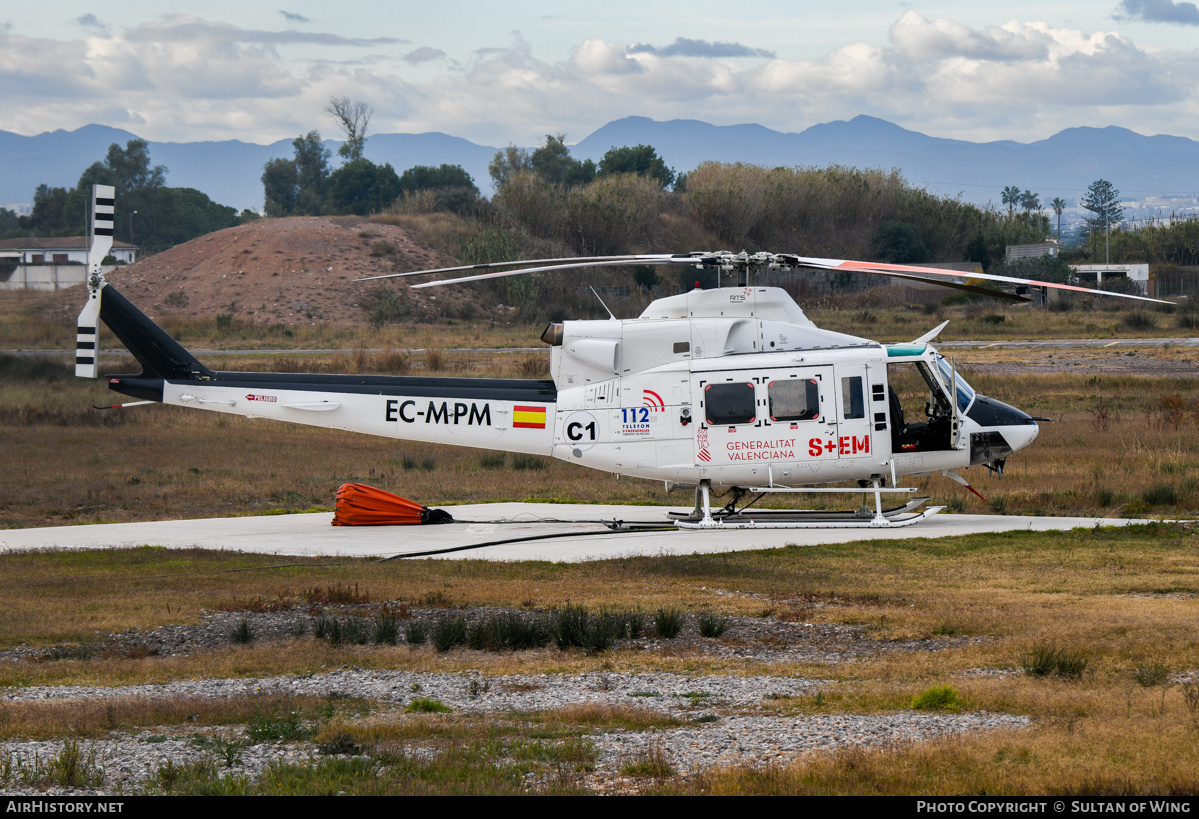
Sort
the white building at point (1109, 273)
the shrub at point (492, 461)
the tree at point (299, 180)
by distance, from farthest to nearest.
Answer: the tree at point (299, 180) < the white building at point (1109, 273) < the shrub at point (492, 461)

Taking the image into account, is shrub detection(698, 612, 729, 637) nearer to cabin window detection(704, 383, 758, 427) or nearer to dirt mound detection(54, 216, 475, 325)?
cabin window detection(704, 383, 758, 427)

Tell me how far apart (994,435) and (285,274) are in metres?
73.1

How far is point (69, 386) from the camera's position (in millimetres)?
34656

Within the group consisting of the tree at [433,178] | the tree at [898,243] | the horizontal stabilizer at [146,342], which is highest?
the tree at [433,178]

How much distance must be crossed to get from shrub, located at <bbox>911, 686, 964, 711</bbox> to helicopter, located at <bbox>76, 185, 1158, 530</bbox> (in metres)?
8.47

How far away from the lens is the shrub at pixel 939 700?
7.81 metres

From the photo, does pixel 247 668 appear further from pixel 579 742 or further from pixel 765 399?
pixel 765 399

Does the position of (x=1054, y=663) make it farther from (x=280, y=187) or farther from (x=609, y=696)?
(x=280, y=187)

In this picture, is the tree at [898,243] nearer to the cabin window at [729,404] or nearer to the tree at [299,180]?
the cabin window at [729,404]

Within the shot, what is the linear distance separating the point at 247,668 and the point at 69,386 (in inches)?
1121

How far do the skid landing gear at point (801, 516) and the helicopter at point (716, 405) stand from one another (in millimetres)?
34

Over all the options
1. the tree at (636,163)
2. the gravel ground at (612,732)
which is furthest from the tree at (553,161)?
the gravel ground at (612,732)

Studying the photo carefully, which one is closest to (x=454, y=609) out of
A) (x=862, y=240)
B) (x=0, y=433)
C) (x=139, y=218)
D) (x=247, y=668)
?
(x=247, y=668)

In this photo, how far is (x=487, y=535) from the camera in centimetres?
1766
